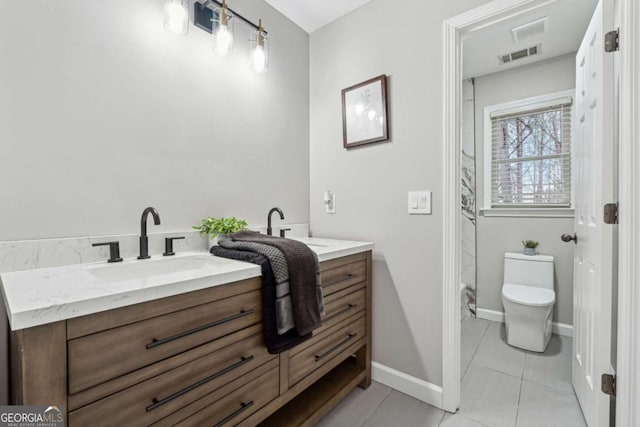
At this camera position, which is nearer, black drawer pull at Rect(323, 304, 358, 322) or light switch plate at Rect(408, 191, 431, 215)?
black drawer pull at Rect(323, 304, 358, 322)

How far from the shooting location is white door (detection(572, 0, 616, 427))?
1.20 metres

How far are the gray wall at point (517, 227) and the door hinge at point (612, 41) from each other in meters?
1.68

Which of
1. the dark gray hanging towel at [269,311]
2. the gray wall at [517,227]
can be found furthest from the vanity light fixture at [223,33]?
the gray wall at [517,227]

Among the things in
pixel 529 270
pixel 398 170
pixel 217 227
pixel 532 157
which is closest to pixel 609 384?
pixel 398 170

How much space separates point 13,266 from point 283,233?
123 cm

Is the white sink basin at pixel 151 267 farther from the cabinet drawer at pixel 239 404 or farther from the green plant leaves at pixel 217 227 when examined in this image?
the cabinet drawer at pixel 239 404

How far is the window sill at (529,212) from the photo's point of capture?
99.6 inches

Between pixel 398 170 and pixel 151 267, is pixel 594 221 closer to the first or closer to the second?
pixel 398 170

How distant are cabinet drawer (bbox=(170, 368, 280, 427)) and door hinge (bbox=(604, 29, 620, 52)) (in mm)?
1931

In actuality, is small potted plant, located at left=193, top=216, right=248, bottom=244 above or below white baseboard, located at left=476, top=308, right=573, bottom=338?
above

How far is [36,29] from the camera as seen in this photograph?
3.58 ft

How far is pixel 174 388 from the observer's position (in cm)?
87

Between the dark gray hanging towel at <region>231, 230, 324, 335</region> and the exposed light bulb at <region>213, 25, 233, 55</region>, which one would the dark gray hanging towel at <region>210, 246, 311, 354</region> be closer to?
the dark gray hanging towel at <region>231, 230, 324, 335</region>

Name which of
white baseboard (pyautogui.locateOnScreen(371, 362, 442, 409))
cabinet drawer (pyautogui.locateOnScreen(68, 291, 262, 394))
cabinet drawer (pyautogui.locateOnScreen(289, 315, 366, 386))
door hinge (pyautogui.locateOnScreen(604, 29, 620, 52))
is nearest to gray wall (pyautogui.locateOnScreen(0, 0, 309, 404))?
cabinet drawer (pyautogui.locateOnScreen(68, 291, 262, 394))
